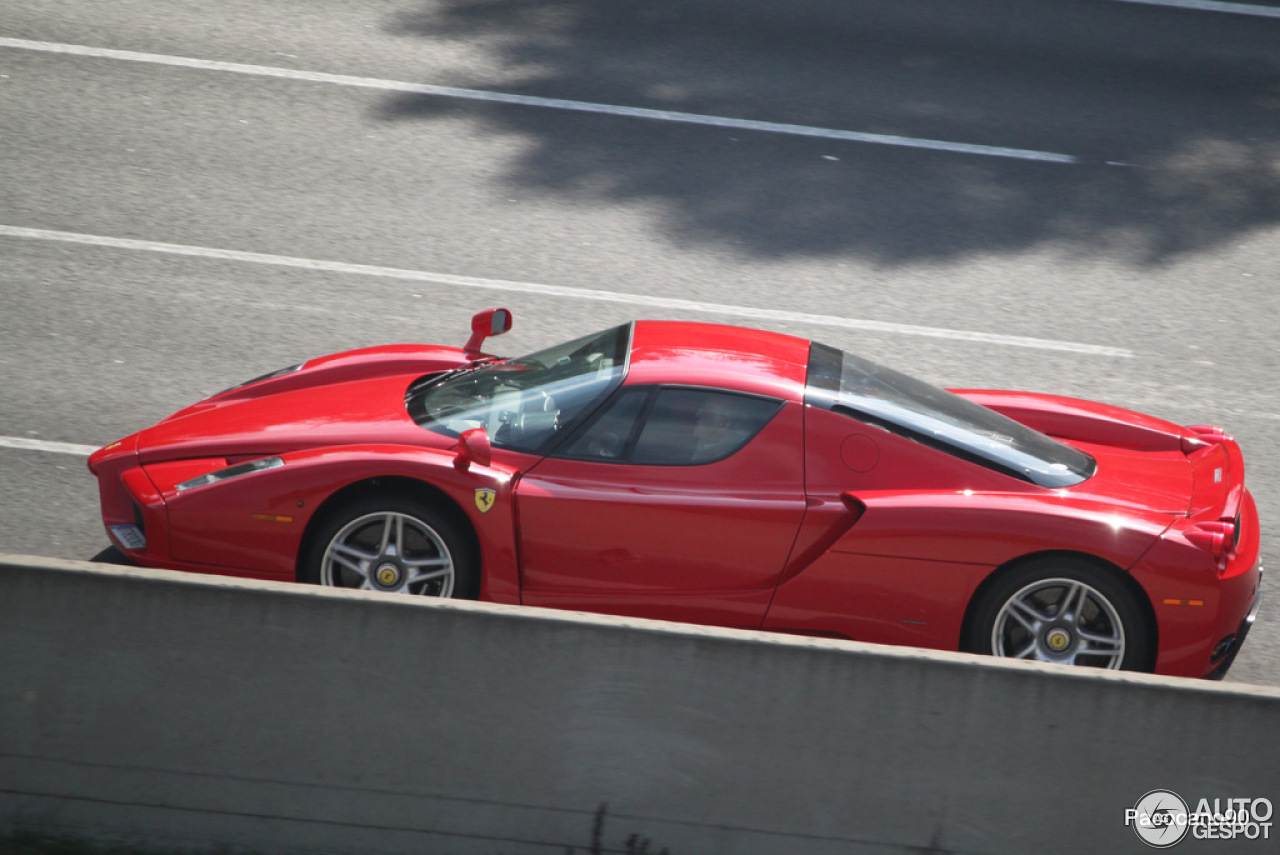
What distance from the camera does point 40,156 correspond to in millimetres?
9398

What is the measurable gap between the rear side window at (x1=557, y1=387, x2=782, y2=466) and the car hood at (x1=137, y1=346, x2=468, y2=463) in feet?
2.08

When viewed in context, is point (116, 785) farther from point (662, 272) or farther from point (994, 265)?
point (994, 265)

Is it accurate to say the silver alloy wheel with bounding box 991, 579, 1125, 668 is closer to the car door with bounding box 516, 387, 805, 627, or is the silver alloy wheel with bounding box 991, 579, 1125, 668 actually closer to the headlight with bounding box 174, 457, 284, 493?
the car door with bounding box 516, 387, 805, 627

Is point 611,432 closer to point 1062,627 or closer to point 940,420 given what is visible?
point 940,420

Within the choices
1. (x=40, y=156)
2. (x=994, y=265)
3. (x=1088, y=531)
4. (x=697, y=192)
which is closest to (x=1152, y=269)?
(x=994, y=265)

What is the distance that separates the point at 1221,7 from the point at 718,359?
35.6 ft

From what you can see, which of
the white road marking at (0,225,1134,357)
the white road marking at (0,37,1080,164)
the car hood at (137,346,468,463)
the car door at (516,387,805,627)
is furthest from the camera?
the white road marking at (0,37,1080,164)

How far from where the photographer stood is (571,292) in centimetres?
838

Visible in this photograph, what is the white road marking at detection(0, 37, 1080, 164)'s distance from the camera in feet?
34.3

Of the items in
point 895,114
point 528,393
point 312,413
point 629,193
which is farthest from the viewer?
point 895,114

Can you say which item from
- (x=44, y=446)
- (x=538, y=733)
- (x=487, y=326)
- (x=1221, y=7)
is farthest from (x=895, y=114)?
(x=538, y=733)

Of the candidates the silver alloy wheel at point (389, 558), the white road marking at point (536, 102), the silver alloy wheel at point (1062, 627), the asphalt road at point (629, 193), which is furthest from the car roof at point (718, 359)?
the white road marking at point (536, 102)

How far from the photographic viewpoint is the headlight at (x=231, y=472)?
191 inches

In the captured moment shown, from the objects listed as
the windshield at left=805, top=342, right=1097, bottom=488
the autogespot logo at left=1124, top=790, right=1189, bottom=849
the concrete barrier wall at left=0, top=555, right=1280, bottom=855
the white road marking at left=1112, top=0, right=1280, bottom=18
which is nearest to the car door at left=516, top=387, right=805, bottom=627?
the windshield at left=805, top=342, right=1097, bottom=488
